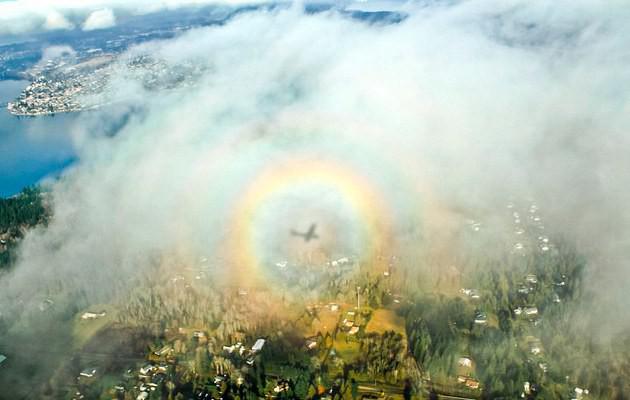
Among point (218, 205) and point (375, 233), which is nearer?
point (375, 233)

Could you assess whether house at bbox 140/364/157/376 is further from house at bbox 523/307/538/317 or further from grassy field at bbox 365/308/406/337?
house at bbox 523/307/538/317

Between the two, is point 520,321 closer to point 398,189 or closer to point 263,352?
point 263,352

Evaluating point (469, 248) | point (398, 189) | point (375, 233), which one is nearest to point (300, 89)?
point (398, 189)

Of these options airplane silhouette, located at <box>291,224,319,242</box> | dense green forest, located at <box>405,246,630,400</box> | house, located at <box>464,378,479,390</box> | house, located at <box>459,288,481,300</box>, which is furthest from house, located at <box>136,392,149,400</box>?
airplane silhouette, located at <box>291,224,319,242</box>

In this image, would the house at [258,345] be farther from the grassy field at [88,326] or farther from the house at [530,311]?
the house at [530,311]

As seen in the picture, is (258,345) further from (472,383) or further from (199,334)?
(472,383)
